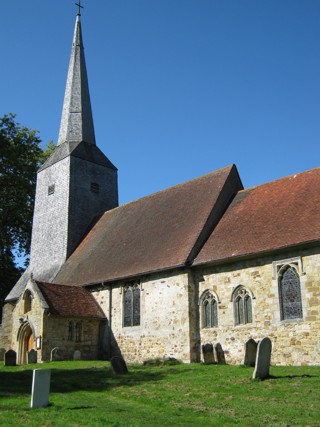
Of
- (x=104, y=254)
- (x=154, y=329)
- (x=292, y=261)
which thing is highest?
(x=104, y=254)

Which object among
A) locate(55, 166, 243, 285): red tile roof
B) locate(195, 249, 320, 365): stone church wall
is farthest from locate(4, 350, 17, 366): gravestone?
locate(195, 249, 320, 365): stone church wall

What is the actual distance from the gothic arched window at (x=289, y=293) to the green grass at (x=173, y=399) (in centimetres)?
225

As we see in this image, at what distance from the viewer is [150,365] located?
713 inches

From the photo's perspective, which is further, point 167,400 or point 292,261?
point 292,261

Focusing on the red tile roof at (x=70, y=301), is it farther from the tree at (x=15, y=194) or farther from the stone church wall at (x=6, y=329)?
the tree at (x=15, y=194)

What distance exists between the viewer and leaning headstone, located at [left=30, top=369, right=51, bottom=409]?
9.56m

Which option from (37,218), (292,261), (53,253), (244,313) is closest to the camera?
(292,261)

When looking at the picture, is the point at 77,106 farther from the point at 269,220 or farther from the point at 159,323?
the point at 269,220

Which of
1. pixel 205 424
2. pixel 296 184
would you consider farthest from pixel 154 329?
pixel 205 424

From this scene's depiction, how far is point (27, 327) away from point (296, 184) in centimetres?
1345

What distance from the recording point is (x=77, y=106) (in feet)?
108

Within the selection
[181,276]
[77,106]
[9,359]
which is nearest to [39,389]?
[181,276]

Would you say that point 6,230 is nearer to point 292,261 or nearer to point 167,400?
point 292,261

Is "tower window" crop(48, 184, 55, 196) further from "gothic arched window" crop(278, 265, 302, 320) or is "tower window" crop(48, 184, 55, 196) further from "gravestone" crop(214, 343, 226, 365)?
"gothic arched window" crop(278, 265, 302, 320)
